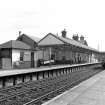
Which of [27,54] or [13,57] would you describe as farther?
[27,54]

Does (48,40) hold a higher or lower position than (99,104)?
higher

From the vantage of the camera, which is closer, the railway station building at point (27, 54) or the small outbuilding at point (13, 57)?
the small outbuilding at point (13, 57)

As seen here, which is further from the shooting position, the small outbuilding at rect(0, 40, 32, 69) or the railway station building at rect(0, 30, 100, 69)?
the railway station building at rect(0, 30, 100, 69)

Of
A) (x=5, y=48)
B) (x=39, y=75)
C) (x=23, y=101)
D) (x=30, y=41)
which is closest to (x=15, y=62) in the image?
(x=5, y=48)

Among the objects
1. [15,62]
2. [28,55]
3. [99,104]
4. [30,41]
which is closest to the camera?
[99,104]

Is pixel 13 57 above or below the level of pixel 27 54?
below

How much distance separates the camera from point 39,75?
59.6 ft

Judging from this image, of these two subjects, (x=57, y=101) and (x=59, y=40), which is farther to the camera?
(x=59, y=40)

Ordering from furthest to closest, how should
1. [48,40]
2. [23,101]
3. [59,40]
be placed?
[48,40], [59,40], [23,101]

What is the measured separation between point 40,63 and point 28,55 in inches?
171

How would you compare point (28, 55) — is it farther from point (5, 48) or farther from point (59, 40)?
point (59, 40)

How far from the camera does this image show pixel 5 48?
1131 inches

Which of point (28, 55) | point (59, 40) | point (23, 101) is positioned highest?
point (59, 40)

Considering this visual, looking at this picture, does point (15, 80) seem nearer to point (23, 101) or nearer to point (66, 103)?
point (23, 101)
